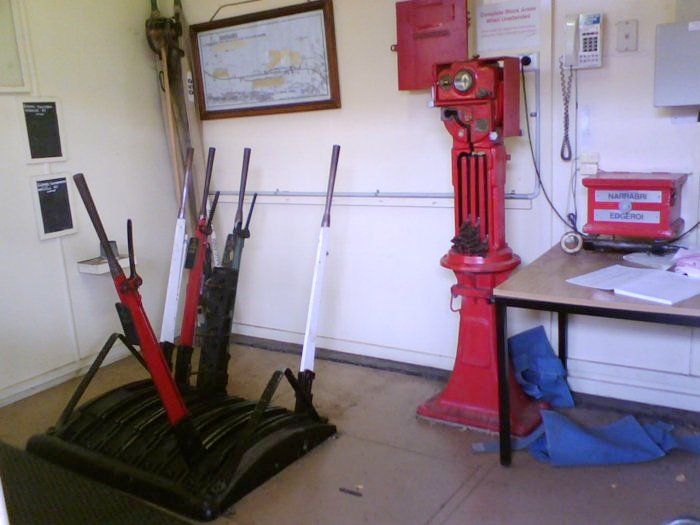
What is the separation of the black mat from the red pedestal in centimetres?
128

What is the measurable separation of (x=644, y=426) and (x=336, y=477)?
1.29 meters

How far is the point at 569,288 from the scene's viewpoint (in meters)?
2.24

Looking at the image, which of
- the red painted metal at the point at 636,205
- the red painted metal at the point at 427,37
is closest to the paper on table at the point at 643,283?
the red painted metal at the point at 636,205

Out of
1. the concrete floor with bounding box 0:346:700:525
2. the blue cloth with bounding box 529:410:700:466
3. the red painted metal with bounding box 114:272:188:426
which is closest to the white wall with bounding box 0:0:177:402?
the concrete floor with bounding box 0:346:700:525

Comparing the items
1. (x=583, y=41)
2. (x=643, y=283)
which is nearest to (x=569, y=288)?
(x=643, y=283)

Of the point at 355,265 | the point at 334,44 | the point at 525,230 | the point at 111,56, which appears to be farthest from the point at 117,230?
the point at 525,230

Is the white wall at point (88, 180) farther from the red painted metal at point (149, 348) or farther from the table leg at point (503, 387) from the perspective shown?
the table leg at point (503, 387)

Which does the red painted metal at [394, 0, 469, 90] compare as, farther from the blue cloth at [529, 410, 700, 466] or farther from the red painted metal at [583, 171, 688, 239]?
the blue cloth at [529, 410, 700, 466]

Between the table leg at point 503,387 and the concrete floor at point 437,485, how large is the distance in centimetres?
8

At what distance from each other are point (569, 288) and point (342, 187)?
163 centimetres

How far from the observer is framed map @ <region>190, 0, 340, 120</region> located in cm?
343

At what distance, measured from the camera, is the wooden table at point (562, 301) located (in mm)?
2014

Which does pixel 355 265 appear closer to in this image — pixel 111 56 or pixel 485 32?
pixel 485 32

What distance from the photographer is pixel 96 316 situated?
3781 millimetres
